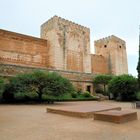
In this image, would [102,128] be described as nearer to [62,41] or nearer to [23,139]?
[23,139]

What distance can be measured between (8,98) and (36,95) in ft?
7.94

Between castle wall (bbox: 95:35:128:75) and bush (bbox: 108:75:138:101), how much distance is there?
14289 millimetres

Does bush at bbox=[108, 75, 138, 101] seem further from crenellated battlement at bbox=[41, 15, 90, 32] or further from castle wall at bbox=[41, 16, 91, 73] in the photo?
crenellated battlement at bbox=[41, 15, 90, 32]

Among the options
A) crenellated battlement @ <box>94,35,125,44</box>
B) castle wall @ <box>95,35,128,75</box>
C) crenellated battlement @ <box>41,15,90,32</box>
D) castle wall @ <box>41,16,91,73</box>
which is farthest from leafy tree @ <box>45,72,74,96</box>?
crenellated battlement @ <box>94,35,125,44</box>

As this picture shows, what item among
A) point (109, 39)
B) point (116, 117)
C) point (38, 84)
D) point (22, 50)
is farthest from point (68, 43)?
point (116, 117)

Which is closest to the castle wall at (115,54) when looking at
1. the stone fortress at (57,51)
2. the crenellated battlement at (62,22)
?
the stone fortress at (57,51)

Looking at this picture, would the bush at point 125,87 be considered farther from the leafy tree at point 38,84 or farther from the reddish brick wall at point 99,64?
the reddish brick wall at point 99,64

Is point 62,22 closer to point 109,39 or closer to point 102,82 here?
point 102,82

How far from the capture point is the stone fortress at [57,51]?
24141 mm

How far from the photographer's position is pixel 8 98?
1645cm

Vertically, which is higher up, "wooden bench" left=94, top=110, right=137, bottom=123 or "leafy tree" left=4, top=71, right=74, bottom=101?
"leafy tree" left=4, top=71, right=74, bottom=101

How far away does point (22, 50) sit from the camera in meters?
25.5

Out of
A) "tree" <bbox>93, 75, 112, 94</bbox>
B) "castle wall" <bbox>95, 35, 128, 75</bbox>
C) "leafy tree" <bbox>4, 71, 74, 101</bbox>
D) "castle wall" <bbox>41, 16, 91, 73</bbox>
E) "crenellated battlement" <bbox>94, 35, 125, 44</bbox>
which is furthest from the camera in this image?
"crenellated battlement" <bbox>94, 35, 125, 44</bbox>

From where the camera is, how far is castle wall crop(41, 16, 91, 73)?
27094 millimetres
